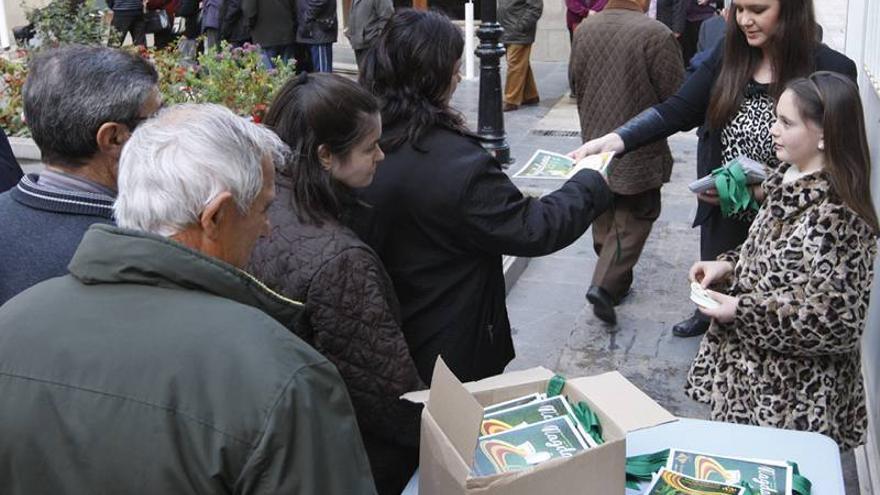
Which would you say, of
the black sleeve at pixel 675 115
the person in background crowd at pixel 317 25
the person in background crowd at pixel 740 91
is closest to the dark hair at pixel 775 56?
the person in background crowd at pixel 740 91

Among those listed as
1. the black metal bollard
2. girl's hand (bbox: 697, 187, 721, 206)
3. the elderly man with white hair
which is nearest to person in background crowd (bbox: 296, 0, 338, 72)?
the black metal bollard

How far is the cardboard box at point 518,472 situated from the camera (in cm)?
186

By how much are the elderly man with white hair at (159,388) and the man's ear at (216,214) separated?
0.22 feet

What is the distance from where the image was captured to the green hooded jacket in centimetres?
145

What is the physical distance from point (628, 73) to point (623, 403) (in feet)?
11.0

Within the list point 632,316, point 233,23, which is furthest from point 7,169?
point 233,23

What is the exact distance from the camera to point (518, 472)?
1.85m

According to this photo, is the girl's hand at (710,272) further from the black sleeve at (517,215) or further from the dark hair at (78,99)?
the dark hair at (78,99)

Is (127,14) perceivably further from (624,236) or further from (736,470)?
(736,470)

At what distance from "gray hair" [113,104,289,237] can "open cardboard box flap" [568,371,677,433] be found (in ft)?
3.27

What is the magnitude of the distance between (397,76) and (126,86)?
72 centimetres

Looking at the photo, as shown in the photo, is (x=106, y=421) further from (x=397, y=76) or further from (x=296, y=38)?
(x=296, y=38)

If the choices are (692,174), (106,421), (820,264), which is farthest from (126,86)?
(692,174)

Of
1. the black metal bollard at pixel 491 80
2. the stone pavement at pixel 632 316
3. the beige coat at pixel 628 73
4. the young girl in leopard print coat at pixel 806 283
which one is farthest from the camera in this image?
the black metal bollard at pixel 491 80
